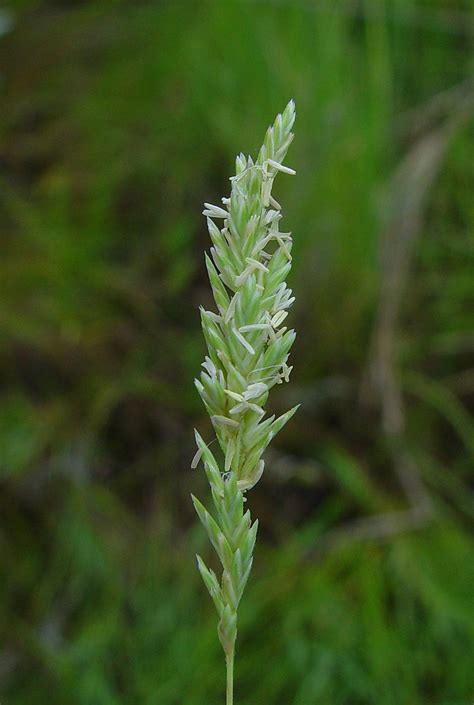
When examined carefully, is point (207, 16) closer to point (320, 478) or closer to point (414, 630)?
point (320, 478)

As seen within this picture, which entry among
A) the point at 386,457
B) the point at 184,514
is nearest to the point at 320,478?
the point at 386,457

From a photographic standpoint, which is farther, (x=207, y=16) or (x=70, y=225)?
(x=207, y=16)

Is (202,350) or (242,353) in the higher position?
(202,350)

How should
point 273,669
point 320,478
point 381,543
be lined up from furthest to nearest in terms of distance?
point 320,478 < point 381,543 < point 273,669

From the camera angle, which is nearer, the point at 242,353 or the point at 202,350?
the point at 242,353

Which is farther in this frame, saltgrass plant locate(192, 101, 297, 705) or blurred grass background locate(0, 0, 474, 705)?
blurred grass background locate(0, 0, 474, 705)
